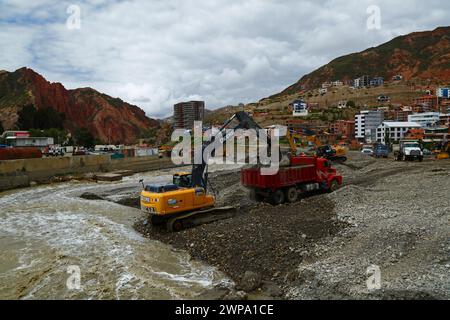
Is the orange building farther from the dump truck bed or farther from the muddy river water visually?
the muddy river water

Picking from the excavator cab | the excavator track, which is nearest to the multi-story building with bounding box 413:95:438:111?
the excavator track

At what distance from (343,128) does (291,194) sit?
100861 mm

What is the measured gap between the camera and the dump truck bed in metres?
18.4

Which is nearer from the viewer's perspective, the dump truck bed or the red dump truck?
the dump truck bed

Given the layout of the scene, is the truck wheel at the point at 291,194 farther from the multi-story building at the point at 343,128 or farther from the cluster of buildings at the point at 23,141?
the multi-story building at the point at 343,128

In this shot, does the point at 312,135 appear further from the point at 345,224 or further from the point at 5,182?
the point at 5,182

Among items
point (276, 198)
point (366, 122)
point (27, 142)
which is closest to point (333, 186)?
point (276, 198)

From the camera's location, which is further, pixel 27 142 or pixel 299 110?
pixel 299 110

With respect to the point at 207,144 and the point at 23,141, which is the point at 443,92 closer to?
the point at 23,141

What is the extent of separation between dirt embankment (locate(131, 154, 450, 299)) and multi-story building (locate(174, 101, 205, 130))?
381 feet

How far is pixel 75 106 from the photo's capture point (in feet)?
479

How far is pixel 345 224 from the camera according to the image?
525 inches
